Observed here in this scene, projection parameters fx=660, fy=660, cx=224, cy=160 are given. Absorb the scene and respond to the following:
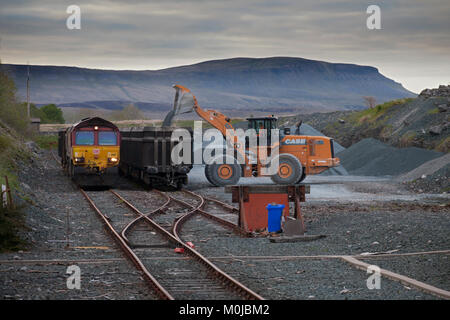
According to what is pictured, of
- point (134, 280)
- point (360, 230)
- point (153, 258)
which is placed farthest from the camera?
point (360, 230)

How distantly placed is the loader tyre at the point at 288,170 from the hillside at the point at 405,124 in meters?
16.8

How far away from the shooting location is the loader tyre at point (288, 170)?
2986cm

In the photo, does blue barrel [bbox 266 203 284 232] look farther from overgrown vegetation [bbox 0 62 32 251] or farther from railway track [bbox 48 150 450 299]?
overgrown vegetation [bbox 0 62 32 251]

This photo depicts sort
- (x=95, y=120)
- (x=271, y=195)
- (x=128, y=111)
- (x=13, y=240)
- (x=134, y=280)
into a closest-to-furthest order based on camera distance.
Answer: (x=134, y=280), (x=13, y=240), (x=271, y=195), (x=95, y=120), (x=128, y=111)

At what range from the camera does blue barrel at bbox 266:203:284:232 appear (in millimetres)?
16984

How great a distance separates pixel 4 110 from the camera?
2446 inches

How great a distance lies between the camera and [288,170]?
98.6ft

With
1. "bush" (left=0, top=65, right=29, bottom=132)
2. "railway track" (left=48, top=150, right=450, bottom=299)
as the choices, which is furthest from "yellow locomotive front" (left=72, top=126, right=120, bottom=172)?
"bush" (left=0, top=65, right=29, bottom=132)

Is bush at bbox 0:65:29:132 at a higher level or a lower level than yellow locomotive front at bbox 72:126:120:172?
higher

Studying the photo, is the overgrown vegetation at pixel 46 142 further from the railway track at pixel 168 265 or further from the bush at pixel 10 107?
the railway track at pixel 168 265

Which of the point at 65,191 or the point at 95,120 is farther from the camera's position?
the point at 95,120

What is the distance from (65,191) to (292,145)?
10563mm

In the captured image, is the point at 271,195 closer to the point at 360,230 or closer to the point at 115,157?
the point at 360,230
